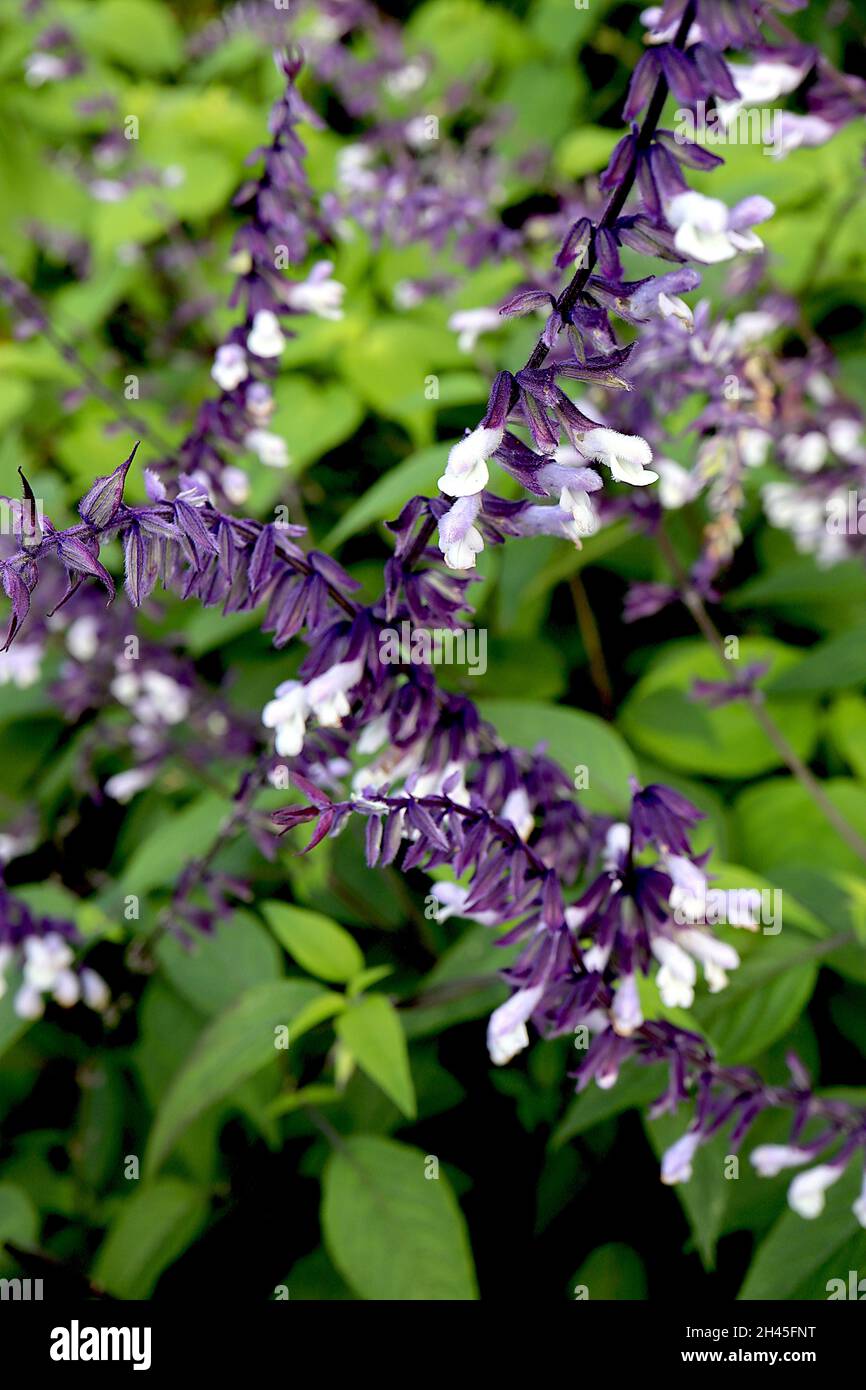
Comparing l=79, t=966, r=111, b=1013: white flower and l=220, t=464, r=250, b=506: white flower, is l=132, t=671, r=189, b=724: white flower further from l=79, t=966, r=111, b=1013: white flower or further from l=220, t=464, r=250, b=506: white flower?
l=220, t=464, r=250, b=506: white flower

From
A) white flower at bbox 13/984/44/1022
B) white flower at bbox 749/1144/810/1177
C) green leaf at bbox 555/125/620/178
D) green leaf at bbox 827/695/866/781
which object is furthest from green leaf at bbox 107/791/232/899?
green leaf at bbox 555/125/620/178

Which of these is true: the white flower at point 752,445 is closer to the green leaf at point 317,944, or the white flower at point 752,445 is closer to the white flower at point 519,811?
the white flower at point 519,811

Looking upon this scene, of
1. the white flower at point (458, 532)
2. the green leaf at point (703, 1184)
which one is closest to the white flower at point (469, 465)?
the white flower at point (458, 532)

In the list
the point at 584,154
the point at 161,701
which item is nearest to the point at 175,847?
the point at 161,701

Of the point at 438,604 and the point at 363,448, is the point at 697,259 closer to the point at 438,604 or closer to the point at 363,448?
the point at 438,604

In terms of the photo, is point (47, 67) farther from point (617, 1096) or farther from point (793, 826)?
point (617, 1096)
